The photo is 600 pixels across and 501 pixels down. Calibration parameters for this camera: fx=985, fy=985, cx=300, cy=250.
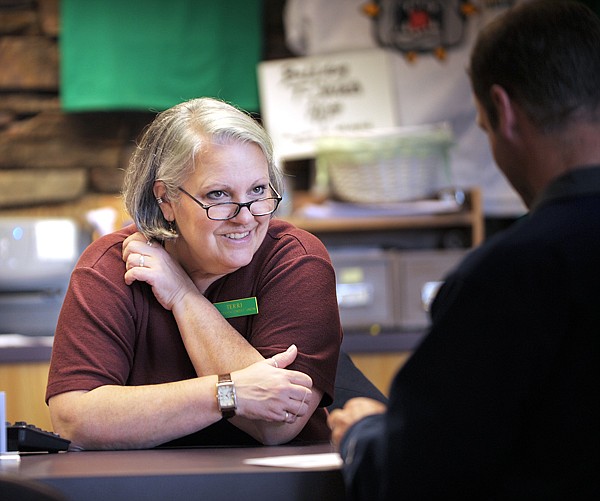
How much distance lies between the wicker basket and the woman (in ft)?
5.00

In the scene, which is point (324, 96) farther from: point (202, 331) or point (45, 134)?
point (202, 331)

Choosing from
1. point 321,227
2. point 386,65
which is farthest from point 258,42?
point 321,227

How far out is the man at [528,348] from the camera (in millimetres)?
1064

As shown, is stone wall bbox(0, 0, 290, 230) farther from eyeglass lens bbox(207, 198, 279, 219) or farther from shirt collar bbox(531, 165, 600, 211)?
shirt collar bbox(531, 165, 600, 211)

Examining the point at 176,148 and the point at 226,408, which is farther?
the point at 176,148

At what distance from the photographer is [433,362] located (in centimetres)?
110

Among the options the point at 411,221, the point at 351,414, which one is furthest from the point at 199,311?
the point at 411,221

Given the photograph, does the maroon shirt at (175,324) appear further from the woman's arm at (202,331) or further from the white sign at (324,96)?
the white sign at (324,96)

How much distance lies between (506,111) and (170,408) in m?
0.81

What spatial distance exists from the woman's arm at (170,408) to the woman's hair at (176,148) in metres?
0.38

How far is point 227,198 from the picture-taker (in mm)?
1872

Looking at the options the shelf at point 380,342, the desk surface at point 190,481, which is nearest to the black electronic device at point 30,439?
the desk surface at point 190,481

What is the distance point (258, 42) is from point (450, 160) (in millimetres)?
902

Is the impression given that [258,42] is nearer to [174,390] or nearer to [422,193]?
[422,193]
